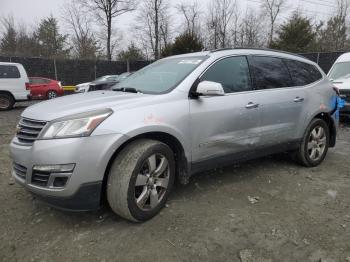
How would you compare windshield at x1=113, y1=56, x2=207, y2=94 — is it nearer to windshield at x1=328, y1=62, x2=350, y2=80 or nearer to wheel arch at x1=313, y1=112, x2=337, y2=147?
wheel arch at x1=313, y1=112, x2=337, y2=147

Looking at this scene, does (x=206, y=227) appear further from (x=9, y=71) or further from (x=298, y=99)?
(x=9, y=71)

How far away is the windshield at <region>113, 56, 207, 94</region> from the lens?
3.57m

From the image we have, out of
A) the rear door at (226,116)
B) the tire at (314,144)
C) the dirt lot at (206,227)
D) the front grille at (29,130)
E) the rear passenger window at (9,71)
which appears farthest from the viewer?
the rear passenger window at (9,71)

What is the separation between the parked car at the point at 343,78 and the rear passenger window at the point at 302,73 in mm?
4228

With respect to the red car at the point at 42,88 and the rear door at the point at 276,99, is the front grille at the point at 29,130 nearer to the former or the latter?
the rear door at the point at 276,99

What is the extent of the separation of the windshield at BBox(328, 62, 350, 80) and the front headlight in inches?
344

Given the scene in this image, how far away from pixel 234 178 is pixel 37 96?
1561 centimetres

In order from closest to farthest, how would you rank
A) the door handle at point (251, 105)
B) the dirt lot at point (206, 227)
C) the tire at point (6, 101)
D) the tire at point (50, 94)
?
1. the dirt lot at point (206, 227)
2. the door handle at point (251, 105)
3. the tire at point (6, 101)
4. the tire at point (50, 94)

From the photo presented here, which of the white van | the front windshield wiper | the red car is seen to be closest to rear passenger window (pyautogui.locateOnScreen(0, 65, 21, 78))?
the white van

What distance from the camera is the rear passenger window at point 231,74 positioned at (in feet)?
12.3

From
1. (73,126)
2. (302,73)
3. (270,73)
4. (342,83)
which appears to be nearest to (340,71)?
(342,83)

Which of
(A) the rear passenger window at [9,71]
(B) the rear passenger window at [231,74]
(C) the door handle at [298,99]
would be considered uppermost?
(A) the rear passenger window at [9,71]

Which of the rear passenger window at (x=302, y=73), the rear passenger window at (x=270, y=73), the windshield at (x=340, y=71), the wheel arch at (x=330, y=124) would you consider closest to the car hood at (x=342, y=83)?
the windshield at (x=340, y=71)

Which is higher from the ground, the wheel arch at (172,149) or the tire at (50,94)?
the tire at (50,94)
